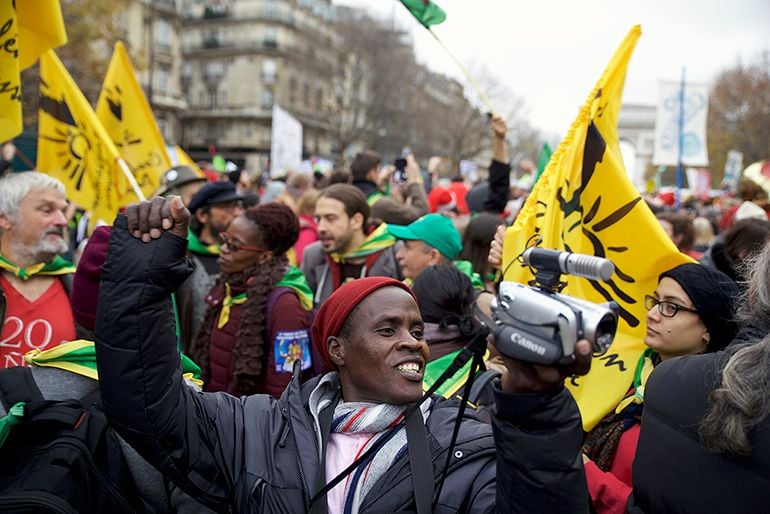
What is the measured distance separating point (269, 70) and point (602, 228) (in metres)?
64.3

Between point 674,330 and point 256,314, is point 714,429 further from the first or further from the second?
point 256,314

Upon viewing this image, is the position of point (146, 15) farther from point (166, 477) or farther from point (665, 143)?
point (166, 477)

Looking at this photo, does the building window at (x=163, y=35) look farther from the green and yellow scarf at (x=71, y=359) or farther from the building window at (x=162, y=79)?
the green and yellow scarf at (x=71, y=359)

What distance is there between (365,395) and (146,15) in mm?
47296

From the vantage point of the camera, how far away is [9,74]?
3.82 meters

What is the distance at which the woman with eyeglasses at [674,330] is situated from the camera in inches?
98.4

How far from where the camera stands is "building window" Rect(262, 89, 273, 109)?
6312 cm

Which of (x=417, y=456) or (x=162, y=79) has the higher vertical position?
(x=162, y=79)

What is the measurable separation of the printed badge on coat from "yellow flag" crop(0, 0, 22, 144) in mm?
1961

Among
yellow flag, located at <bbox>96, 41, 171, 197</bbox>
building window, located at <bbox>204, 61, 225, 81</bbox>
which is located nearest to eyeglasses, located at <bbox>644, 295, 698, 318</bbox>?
yellow flag, located at <bbox>96, 41, 171, 197</bbox>

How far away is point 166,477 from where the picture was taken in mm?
1962

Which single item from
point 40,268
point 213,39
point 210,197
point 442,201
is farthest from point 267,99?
point 40,268

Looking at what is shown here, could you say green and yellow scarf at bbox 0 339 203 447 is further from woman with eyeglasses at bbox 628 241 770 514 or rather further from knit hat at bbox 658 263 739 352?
knit hat at bbox 658 263 739 352

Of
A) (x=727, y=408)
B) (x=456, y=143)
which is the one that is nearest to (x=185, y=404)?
(x=727, y=408)
